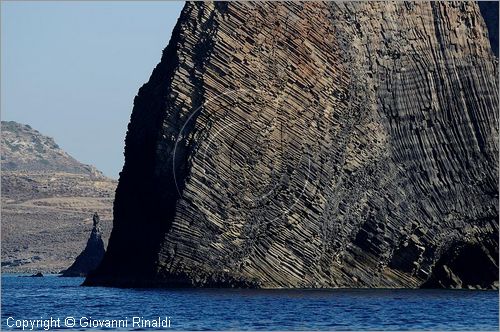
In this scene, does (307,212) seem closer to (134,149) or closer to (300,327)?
(134,149)

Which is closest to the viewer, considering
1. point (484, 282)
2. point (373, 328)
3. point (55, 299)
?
point (373, 328)

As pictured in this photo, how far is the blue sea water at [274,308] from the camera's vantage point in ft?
203

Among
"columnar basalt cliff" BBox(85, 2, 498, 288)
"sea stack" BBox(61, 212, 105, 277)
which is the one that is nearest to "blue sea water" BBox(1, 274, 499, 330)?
"columnar basalt cliff" BBox(85, 2, 498, 288)

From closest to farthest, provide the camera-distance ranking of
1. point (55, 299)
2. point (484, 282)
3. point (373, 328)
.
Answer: point (373, 328) → point (55, 299) → point (484, 282)

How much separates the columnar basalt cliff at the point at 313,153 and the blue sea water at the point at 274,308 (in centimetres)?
292

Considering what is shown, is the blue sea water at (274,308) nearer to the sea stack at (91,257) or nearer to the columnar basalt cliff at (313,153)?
the columnar basalt cliff at (313,153)

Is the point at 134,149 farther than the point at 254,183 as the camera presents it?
Yes

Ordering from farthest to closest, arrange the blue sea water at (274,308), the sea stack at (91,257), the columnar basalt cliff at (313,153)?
the sea stack at (91,257) < the columnar basalt cliff at (313,153) < the blue sea water at (274,308)

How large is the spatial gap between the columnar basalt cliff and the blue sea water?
2.92 metres

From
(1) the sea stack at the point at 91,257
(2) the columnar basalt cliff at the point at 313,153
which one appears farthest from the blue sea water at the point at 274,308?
(1) the sea stack at the point at 91,257

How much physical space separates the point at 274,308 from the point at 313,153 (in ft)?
55.6

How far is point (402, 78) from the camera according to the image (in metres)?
88.4

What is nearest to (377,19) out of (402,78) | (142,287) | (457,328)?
(402,78)

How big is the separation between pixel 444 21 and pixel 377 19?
154 inches
